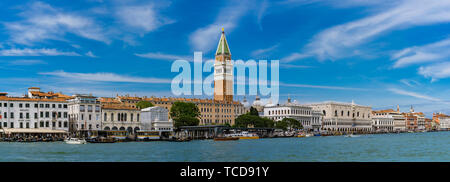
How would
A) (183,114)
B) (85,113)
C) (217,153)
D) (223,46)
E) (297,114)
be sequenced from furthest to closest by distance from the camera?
(223,46)
(297,114)
(183,114)
(85,113)
(217,153)

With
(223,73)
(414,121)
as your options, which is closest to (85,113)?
(223,73)

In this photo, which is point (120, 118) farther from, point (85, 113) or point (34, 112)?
point (34, 112)

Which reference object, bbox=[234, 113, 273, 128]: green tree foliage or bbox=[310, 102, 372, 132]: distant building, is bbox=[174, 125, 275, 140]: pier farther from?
bbox=[310, 102, 372, 132]: distant building

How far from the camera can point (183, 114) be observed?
66.8m

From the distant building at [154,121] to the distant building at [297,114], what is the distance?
126 ft

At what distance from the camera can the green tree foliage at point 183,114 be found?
63.5 metres

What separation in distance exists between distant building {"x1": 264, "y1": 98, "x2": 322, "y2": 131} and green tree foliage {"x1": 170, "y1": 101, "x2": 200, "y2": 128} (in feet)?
98.5

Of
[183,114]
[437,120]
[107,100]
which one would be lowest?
[437,120]

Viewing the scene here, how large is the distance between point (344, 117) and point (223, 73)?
1331 inches

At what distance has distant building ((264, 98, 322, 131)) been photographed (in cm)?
9488

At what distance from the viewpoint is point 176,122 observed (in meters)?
63.2

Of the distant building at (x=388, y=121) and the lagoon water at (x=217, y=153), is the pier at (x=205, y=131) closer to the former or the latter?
the lagoon water at (x=217, y=153)
